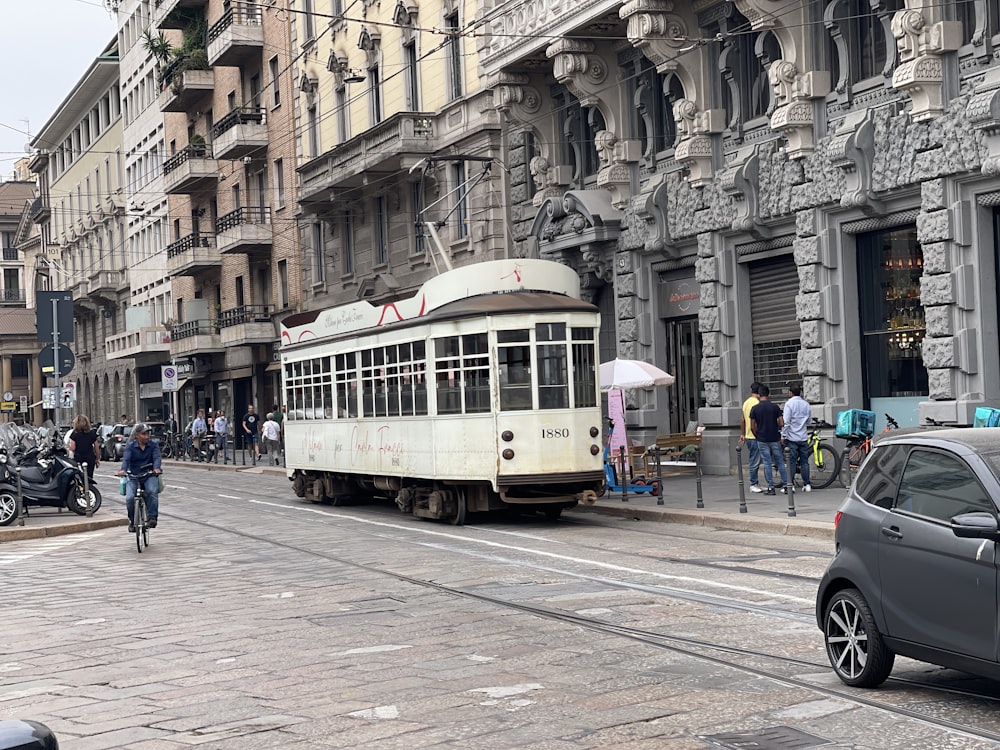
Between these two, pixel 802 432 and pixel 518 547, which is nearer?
pixel 518 547

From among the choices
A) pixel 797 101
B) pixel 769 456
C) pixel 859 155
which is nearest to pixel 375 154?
pixel 797 101

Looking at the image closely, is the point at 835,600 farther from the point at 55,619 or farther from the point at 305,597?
the point at 55,619

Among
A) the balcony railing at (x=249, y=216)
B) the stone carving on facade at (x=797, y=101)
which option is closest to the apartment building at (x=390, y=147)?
the balcony railing at (x=249, y=216)

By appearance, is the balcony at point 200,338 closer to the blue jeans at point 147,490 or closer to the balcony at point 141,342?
the balcony at point 141,342

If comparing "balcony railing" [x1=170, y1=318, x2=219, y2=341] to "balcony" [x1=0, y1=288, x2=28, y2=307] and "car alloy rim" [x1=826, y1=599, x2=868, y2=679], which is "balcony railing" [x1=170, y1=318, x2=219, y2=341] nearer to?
"car alloy rim" [x1=826, y1=599, x2=868, y2=679]

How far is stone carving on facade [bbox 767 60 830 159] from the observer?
897 inches

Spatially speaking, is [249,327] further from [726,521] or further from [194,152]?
[726,521]

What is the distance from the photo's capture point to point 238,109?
50.6 meters

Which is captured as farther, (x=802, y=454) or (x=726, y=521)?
(x=802, y=454)

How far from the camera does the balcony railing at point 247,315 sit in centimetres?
5088

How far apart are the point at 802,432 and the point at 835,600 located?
44.2ft

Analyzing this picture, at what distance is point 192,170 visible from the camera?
182 ft

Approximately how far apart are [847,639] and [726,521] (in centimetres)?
1055

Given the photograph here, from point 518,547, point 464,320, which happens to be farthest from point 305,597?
point 464,320
